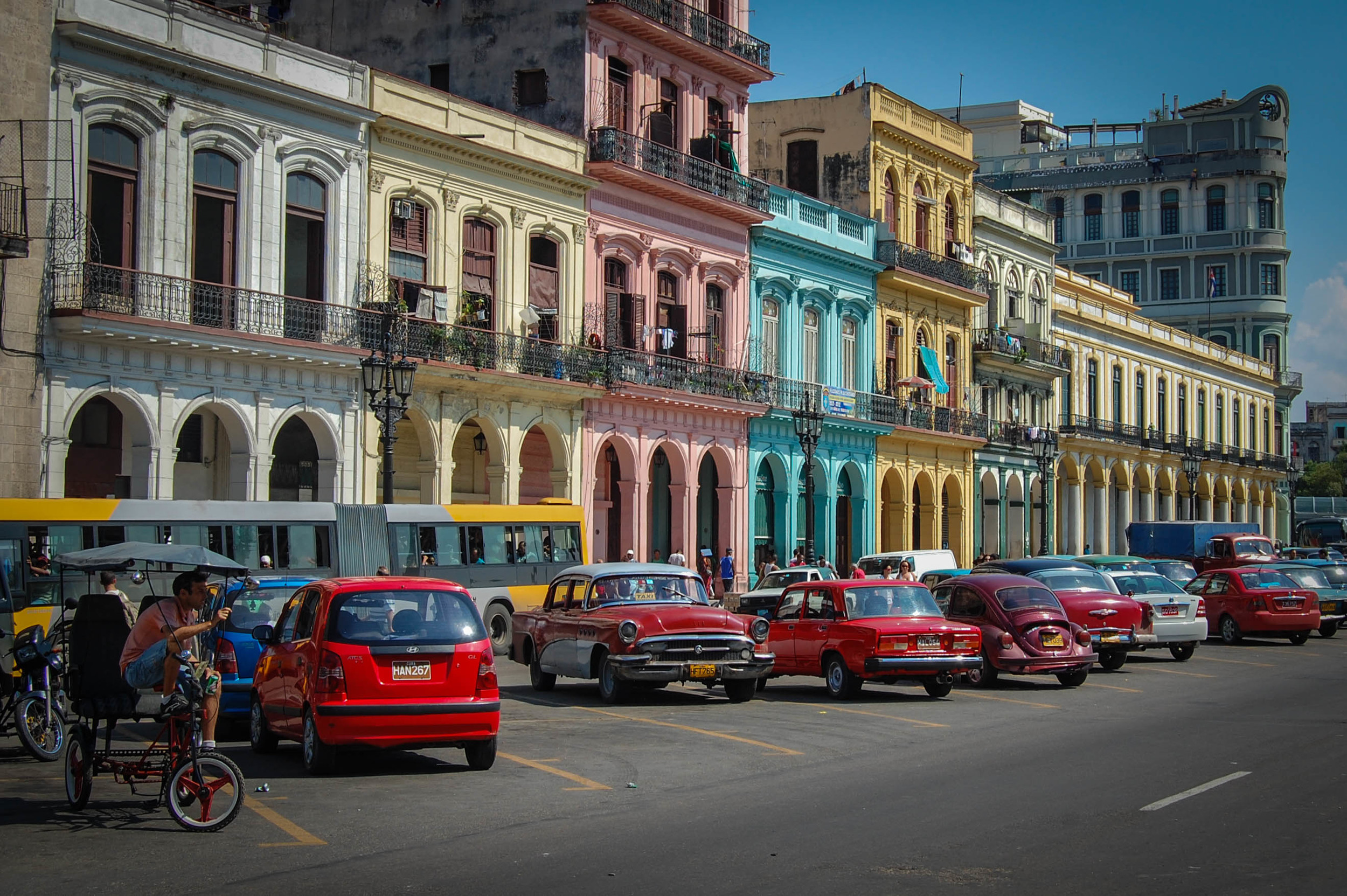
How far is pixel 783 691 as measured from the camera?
21797mm

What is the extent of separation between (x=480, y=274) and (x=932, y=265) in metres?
21.2

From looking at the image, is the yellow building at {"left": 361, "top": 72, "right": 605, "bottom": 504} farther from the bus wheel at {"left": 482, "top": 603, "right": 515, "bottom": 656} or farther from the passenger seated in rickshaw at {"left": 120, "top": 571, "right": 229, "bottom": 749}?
the passenger seated in rickshaw at {"left": 120, "top": 571, "right": 229, "bottom": 749}

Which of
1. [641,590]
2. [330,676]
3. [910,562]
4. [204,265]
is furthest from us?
[910,562]

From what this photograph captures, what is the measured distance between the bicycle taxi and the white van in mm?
24877

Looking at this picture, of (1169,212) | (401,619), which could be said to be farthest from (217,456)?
(1169,212)

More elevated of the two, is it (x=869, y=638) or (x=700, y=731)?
(x=869, y=638)

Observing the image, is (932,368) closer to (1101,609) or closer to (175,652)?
(1101,609)

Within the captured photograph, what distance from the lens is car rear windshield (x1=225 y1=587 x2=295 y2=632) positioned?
656 inches

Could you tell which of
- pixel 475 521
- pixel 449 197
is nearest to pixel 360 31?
pixel 449 197

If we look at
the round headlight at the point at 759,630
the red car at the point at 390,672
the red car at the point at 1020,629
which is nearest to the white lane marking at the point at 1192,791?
the red car at the point at 390,672

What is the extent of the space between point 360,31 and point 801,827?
32.2 metres

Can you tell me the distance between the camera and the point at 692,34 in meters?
40.4

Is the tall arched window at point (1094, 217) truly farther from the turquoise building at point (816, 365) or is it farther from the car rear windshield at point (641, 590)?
the car rear windshield at point (641, 590)

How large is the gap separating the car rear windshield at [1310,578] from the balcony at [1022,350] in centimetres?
2148
